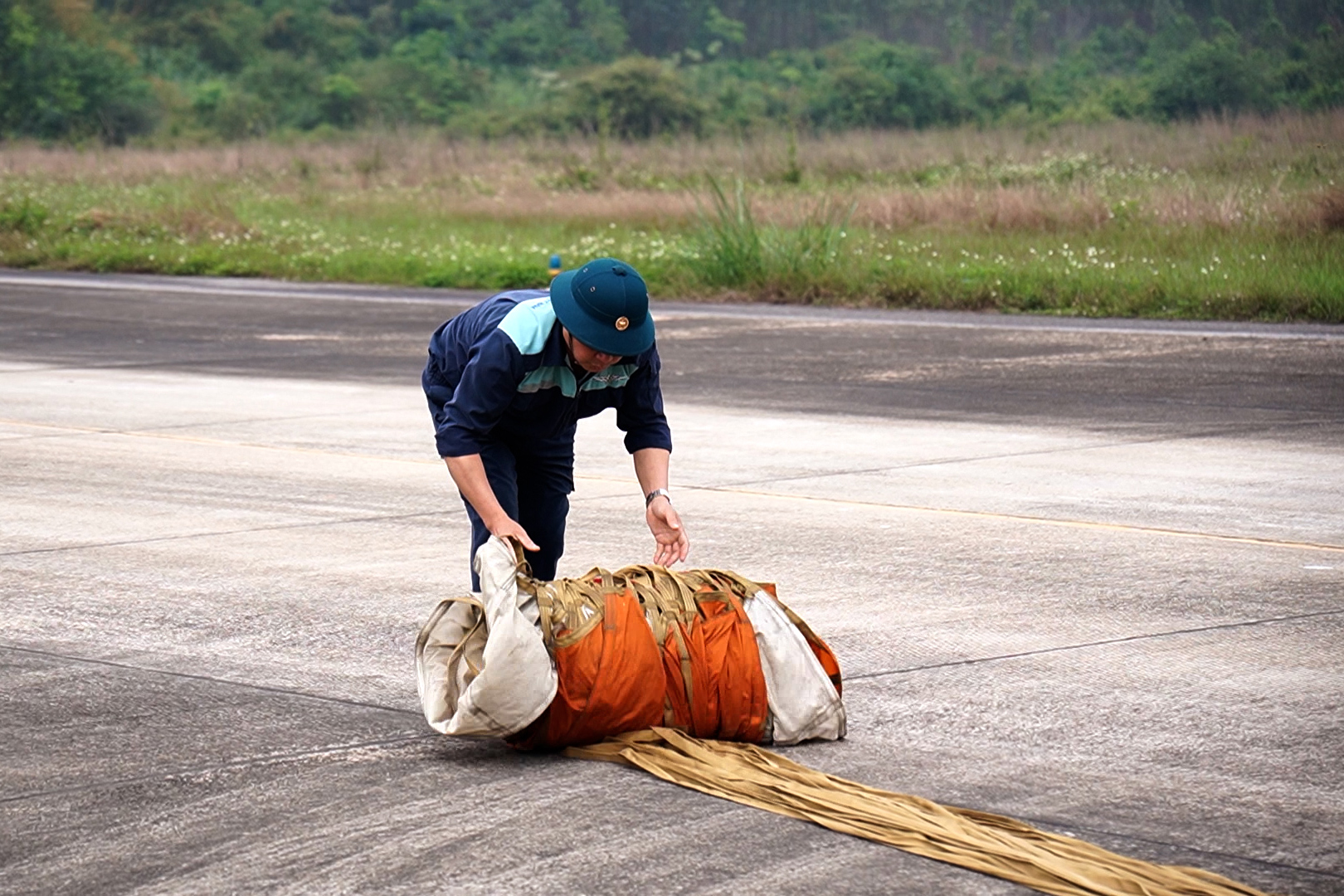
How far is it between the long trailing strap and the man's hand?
0.53m

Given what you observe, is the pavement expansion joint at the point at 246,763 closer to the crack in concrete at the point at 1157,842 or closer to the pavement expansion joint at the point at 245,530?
the crack in concrete at the point at 1157,842

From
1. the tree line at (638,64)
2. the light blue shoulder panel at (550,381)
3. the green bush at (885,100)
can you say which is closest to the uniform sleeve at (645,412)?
the light blue shoulder panel at (550,381)

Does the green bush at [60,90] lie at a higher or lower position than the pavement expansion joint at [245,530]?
higher

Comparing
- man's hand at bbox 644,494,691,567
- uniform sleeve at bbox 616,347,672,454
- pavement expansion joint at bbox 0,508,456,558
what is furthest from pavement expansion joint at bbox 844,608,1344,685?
pavement expansion joint at bbox 0,508,456,558

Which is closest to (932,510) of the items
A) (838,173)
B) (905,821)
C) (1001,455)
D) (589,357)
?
(1001,455)

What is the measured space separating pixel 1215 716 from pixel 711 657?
5.14 ft

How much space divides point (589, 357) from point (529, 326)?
20 centimetres

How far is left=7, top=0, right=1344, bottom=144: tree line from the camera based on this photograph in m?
62.7

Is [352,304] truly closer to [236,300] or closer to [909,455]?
[236,300]

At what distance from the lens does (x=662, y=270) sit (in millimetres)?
23453

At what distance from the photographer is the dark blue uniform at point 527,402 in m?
5.49

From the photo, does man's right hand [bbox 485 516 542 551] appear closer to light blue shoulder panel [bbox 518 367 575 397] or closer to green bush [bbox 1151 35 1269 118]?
light blue shoulder panel [bbox 518 367 575 397]

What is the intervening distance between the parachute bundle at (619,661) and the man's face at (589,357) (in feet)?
1.88

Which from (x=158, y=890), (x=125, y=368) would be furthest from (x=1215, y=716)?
(x=125, y=368)
